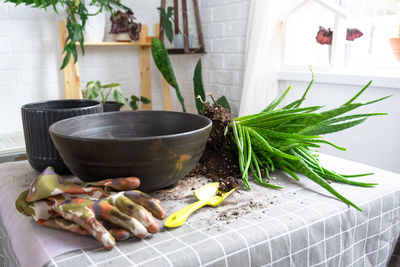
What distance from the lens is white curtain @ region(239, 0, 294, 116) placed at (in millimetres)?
1864

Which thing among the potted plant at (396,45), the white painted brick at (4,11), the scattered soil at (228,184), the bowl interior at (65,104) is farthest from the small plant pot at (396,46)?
the white painted brick at (4,11)

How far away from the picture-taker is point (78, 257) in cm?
44

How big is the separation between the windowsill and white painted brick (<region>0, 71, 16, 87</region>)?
5.19 ft

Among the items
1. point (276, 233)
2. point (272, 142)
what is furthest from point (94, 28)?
point (276, 233)

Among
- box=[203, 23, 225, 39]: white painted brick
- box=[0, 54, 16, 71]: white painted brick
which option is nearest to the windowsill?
box=[203, 23, 225, 39]: white painted brick

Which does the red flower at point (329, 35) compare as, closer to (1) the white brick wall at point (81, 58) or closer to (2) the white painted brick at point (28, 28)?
(1) the white brick wall at point (81, 58)

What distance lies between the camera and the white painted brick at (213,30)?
2.29 meters

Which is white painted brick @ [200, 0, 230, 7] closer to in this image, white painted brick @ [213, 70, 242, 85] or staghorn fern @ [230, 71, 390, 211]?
white painted brick @ [213, 70, 242, 85]

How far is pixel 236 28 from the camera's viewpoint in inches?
85.7

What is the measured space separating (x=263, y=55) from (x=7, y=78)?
152 cm

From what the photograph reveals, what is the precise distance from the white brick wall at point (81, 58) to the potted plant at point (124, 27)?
9.1 inches

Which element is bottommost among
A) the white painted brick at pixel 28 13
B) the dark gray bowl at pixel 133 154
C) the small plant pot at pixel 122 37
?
the dark gray bowl at pixel 133 154

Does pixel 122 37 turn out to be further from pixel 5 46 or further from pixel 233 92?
pixel 233 92

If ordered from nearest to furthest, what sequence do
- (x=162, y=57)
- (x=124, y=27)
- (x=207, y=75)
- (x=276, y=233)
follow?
(x=276, y=233)
(x=162, y=57)
(x=124, y=27)
(x=207, y=75)
